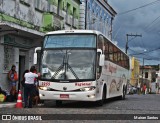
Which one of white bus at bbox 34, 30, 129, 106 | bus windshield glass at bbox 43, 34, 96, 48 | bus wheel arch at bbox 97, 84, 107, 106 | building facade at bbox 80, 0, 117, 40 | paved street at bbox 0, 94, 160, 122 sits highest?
building facade at bbox 80, 0, 117, 40

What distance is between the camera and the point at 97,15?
44.6m

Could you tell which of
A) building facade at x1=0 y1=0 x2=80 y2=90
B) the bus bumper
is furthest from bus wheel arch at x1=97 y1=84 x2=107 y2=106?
building facade at x1=0 y1=0 x2=80 y2=90

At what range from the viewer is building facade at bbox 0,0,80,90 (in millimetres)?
21656

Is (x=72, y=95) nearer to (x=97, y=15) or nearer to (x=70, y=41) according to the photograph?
(x=70, y=41)

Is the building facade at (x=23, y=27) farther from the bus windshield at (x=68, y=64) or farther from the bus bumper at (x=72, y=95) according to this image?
the bus bumper at (x=72, y=95)

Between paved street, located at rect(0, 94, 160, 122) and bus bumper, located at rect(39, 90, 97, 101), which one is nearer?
paved street, located at rect(0, 94, 160, 122)

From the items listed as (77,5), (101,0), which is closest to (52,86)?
(77,5)

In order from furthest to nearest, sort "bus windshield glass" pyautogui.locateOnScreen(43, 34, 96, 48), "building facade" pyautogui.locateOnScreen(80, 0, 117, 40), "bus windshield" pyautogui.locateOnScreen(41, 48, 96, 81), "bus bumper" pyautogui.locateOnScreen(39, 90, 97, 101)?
"building facade" pyautogui.locateOnScreen(80, 0, 117, 40), "bus windshield glass" pyautogui.locateOnScreen(43, 34, 96, 48), "bus windshield" pyautogui.locateOnScreen(41, 48, 96, 81), "bus bumper" pyautogui.locateOnScreen(39, 90, 97, 101)

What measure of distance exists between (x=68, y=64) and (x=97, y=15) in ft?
90.0

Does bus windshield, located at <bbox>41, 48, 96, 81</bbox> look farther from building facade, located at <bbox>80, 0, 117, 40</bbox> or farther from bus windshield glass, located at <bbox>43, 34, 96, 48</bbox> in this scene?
building facade, located at <bbox>80, 0, 117, 40</bbox>

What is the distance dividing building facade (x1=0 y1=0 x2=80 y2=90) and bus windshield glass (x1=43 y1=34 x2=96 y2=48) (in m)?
2.52

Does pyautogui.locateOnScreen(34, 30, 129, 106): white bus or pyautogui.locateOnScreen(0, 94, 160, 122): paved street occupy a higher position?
pyautogui.locateOnScreen(34, 30, 129, 106): white bus

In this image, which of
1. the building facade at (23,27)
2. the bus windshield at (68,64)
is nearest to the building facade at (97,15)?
the building facade at (23,27)

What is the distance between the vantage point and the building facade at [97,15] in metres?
37.8
